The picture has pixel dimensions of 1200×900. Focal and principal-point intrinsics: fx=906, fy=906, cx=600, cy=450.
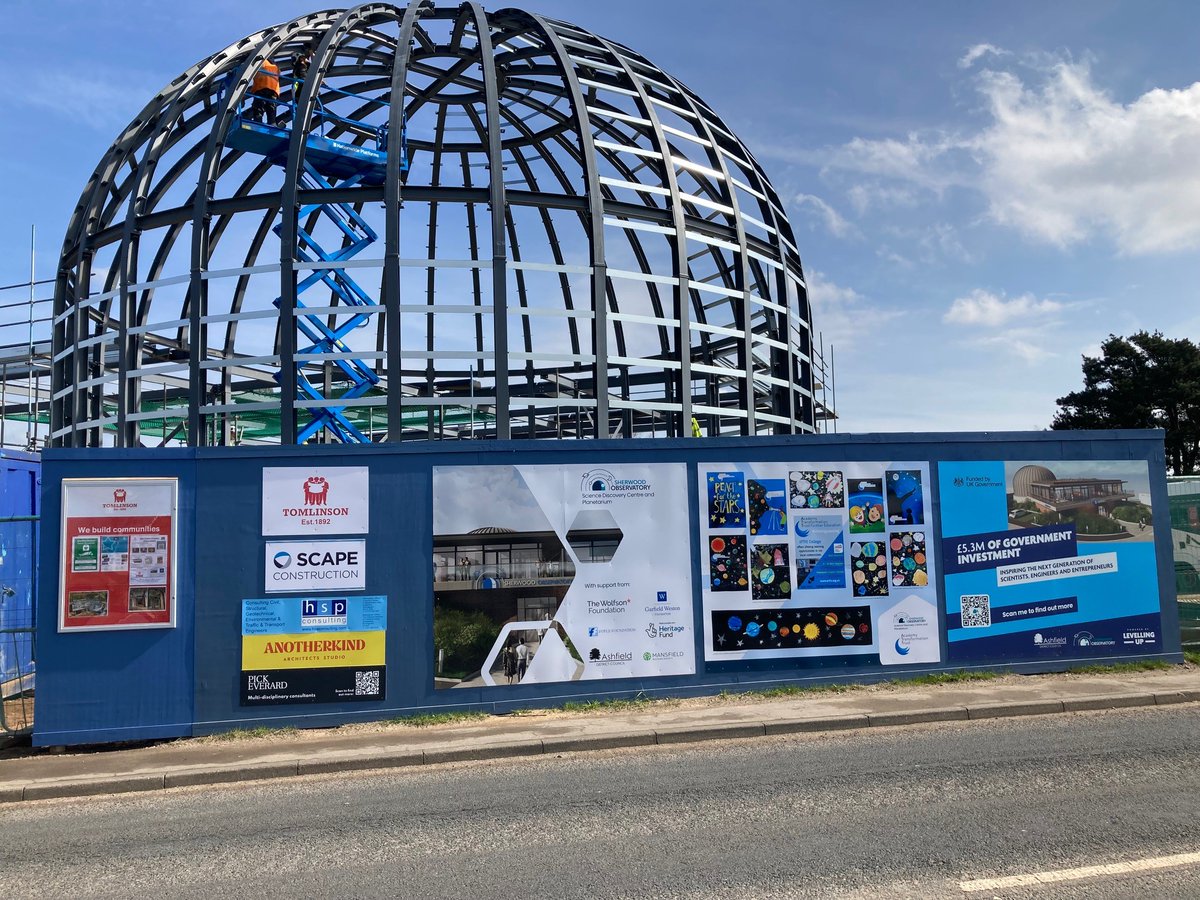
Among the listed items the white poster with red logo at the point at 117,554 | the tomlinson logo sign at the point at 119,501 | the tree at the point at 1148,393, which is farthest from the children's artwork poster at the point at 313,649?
the tree at the point at 1148,393

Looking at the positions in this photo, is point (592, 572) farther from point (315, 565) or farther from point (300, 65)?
point (300, 65)

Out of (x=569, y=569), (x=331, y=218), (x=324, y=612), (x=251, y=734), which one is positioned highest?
(x=331, y=218)

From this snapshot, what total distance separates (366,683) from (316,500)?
2.29m

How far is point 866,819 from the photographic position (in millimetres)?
6547

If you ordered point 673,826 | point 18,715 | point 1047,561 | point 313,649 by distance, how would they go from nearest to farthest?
point 673,826, point 313,649, point 18,715, point 1047,561

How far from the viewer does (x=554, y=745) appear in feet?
30.9

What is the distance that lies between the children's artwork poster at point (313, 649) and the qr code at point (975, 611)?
25.3 feet

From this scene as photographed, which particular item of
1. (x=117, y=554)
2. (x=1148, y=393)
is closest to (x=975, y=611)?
(x=117, y=554)

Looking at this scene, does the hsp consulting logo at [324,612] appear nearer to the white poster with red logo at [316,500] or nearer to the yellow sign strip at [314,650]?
the yellow sign strip at [314,650]

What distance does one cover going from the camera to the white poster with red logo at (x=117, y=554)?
33.9 feet

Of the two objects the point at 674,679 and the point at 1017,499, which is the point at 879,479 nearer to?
the point at 1017,499

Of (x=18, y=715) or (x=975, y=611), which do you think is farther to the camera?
(x=975, y=611)

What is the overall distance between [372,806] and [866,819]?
13.0ft

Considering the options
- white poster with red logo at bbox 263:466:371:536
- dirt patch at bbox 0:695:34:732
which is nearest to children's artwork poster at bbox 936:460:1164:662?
white poster with red logo at bbox 263:466:371:536
